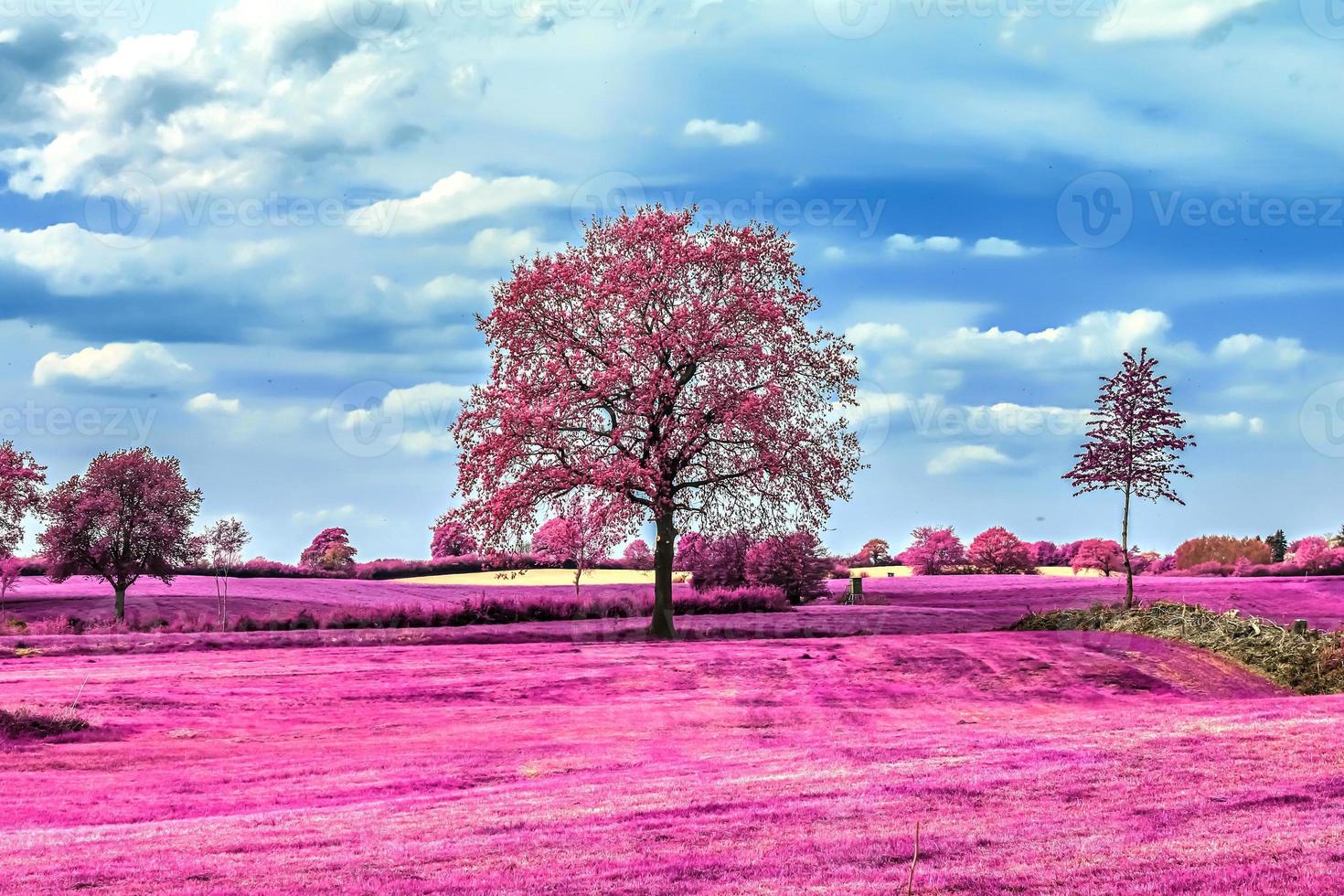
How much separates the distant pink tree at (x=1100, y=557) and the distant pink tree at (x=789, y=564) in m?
24.1

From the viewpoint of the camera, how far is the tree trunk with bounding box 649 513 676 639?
33844mm

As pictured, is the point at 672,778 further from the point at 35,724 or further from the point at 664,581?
the point at 664,581

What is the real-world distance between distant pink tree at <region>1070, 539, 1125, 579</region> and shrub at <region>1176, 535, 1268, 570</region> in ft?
13.2

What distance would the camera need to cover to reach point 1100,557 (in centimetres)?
6419

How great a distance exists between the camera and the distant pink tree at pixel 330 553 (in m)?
72.8

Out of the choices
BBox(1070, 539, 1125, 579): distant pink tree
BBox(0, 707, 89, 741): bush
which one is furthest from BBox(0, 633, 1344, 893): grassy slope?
BBox(1070, 539, 1125, 579): distant pink tree

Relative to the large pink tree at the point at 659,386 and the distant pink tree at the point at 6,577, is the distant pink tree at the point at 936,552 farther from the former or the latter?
the distant pink tree at the point at 6,577

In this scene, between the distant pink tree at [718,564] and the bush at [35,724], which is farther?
the distant pink tree at [718,564]

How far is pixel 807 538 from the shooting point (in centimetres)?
4497

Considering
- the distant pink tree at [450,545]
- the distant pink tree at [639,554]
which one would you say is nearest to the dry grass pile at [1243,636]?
the distant pink tree at [639,554]

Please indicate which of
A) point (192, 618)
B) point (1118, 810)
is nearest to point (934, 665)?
point (1118, 810)

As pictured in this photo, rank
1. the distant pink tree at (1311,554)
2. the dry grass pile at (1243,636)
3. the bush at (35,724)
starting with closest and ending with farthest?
the bush at (35,724), the dry grass pile at (1243,636), the distant pink tree at (1311,554)

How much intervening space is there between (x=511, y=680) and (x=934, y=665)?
9.66m

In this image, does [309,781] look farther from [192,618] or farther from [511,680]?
[192,618]
